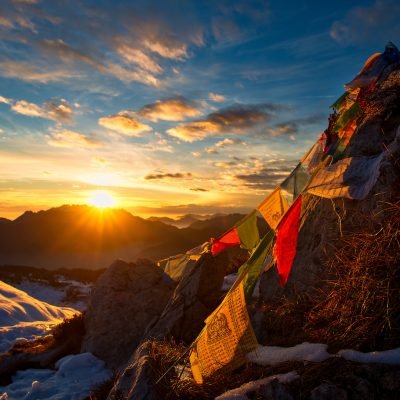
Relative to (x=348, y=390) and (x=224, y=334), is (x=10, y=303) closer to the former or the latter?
(x=224, y=334)

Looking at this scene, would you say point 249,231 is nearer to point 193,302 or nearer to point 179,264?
point 193,302

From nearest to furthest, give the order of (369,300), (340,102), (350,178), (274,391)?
(274,391)
(369,300)
(350,178)
(340,102)

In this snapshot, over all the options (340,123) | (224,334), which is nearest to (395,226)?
(224,334)

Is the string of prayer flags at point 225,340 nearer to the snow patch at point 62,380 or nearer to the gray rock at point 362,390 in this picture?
the gray rock at point 362,390

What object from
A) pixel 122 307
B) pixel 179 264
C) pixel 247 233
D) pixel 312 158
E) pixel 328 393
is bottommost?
pixel 122 307

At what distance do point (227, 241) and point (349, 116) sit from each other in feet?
15.0

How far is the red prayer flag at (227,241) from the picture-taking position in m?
9.78

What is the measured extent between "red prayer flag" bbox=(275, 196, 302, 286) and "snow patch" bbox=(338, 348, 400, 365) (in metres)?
1.30

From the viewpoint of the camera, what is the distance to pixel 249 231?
9.54m

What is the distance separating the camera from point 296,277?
6.54m

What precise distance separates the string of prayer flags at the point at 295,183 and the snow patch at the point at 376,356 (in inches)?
216

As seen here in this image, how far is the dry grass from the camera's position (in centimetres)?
388

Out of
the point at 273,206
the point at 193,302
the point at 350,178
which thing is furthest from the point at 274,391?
the point at 193,302

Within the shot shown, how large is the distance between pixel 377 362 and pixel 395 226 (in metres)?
1.80
